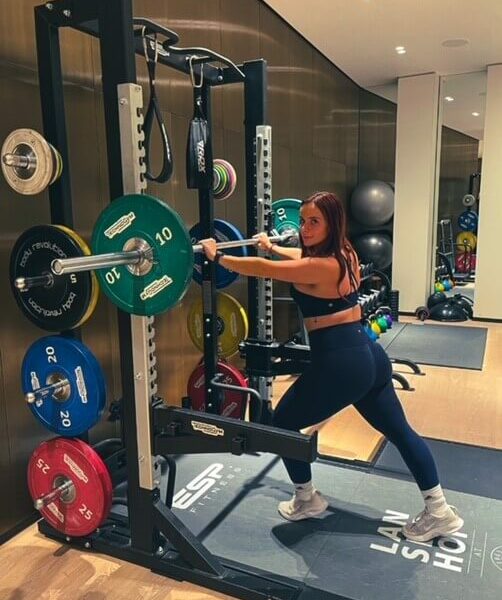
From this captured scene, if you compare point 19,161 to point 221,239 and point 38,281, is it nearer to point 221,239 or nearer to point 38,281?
point 38,281

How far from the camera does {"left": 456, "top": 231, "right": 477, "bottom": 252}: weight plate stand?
8.43 metres

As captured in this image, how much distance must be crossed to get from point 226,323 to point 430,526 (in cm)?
145

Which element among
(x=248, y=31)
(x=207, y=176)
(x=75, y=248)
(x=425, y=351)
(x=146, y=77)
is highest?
(x=248, y=31)

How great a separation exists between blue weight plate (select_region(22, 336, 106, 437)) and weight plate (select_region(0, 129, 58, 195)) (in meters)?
0.54

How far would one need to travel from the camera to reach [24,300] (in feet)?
6.40

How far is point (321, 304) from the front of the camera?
199 cm

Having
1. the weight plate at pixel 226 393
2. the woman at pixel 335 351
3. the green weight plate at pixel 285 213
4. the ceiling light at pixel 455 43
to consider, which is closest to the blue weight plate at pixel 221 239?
the weight plate at pixel 226 393

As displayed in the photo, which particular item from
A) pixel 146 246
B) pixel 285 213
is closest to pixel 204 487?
pixel 146 246

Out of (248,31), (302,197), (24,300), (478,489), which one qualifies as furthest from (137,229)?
(302,197)

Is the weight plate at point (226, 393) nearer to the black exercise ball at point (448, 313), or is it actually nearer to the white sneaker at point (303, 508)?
the white sneaker at point (303, 508)

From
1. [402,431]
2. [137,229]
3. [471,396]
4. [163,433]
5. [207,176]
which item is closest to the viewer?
[137,229]

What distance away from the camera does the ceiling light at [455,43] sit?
203 inches

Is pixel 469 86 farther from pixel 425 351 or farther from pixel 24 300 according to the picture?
pixel 24 300

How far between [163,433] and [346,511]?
3.06ft
